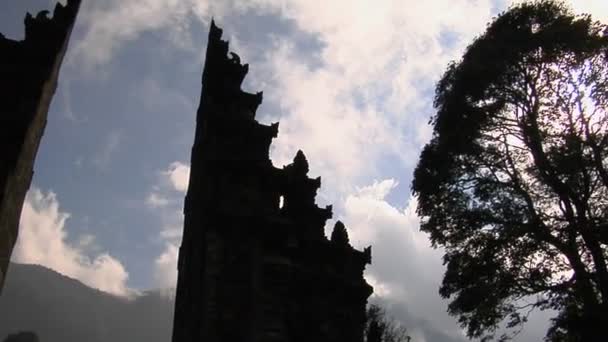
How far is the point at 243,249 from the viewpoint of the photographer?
13.0m

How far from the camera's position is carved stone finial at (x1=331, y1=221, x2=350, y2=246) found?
1983cm

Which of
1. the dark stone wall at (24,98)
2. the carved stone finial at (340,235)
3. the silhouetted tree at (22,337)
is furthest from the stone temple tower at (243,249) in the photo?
the silhouetted tree at (22,337)

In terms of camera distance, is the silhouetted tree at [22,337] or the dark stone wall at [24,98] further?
the silhouetted tree at [22,337]

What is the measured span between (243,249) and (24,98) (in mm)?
6977

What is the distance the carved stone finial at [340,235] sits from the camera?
19.8m

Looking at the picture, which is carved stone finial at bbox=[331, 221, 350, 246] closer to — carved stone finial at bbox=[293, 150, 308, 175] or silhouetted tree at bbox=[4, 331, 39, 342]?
carved stone finial at bbox=[293, 150, 308, 175]

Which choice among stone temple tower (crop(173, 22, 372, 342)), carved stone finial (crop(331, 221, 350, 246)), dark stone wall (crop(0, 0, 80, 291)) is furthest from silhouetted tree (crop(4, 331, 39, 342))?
dark stone wall (crop(0, 0, 80, 291))

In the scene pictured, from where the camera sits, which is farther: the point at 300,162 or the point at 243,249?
the point at 300,162

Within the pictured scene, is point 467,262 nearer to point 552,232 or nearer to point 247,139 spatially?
point 552,232

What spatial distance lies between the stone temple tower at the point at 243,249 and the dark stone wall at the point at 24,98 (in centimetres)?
450

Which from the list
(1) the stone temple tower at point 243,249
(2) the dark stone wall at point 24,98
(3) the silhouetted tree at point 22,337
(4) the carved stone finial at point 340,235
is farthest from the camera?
(3) the silhouetted tree at point 22,337

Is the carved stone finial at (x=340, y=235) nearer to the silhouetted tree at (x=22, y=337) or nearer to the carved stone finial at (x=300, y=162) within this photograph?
the carved stone finial at (x=300, y=162)

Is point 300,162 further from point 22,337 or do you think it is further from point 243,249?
point 22,337

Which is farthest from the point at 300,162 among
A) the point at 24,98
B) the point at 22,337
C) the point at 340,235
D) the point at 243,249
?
the point at 22,337
